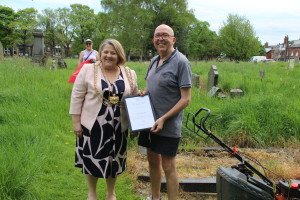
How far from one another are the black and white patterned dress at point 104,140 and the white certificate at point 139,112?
152 millimetres

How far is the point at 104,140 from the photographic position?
2.82 metres

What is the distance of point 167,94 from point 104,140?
2.55ft

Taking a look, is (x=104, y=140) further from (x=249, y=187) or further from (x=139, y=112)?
(x=249, y=187)

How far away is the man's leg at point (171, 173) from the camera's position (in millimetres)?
2906

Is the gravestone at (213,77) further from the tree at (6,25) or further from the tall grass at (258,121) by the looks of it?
the tree at (6,25)

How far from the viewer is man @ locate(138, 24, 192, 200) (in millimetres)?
2695

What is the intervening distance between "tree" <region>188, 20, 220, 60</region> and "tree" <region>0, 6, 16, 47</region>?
36.4m

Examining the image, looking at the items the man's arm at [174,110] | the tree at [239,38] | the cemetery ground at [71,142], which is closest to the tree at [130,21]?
the tree at [239,38]

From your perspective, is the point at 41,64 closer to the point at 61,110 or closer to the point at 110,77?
the point at 61,110

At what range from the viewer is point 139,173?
13.0ft

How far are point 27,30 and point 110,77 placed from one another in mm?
52784

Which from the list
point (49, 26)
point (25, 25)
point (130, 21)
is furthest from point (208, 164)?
point (49, 26)

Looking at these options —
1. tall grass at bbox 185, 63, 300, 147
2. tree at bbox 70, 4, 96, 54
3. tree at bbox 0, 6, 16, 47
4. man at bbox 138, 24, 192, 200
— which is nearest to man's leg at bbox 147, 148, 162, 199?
man at bbox 138, 24, 192, 200

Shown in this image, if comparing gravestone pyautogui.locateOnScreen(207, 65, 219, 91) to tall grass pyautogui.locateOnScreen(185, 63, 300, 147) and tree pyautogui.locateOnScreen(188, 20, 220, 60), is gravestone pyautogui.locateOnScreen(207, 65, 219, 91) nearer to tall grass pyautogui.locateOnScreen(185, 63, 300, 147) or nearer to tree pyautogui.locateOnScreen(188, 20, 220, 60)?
tall grass pyautogui.locateOnScreen(185, 63, 300, 147)
